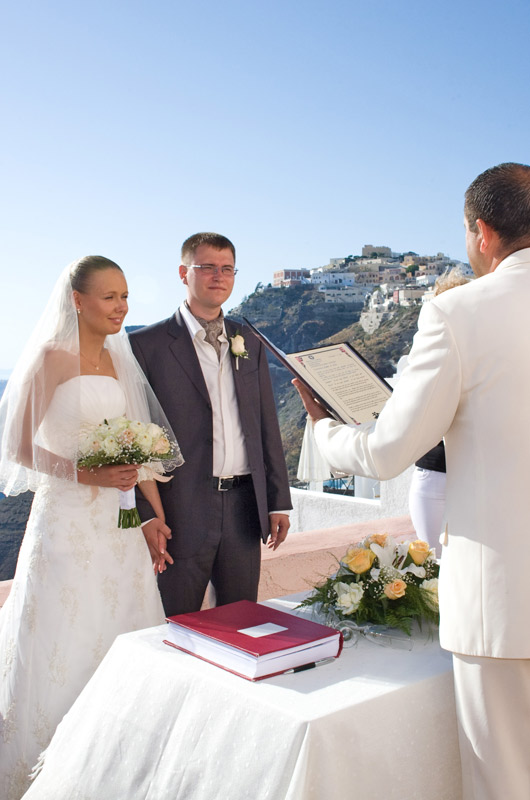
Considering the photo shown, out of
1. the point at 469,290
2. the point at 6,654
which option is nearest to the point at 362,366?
the point at 469,290

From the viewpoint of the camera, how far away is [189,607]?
3.21 meters

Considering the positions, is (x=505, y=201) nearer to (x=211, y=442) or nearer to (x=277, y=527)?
(x=211, y=442)

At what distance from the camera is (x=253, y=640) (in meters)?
1.83

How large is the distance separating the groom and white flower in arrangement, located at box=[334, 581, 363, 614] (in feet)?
3.60

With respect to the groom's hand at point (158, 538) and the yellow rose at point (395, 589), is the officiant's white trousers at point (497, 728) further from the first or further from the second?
the groom's hand at point (158, 538)

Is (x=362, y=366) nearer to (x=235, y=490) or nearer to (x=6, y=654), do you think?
(x=235, y=490)

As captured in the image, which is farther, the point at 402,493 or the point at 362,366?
the point at 402,493

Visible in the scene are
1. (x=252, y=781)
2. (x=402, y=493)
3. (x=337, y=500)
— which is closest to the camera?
(x=252, y=781)

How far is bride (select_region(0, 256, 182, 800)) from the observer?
2863mm

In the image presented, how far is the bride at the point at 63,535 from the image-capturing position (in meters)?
2.86

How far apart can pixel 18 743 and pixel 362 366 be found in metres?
1.91

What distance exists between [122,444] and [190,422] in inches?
17.4

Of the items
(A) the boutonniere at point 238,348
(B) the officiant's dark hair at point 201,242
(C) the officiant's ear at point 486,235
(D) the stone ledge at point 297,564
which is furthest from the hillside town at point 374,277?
(C) the officiant's ear at point 486,235

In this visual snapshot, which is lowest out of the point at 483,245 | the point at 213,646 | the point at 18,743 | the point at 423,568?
the point at 18,743
